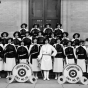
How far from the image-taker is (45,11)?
19.1m

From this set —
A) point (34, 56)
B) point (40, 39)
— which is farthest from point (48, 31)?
point (34, 56)

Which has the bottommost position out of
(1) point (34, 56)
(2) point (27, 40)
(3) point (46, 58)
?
(3) point (46, 58)

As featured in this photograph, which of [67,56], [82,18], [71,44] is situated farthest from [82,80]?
[82,18]

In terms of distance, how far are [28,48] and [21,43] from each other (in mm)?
812

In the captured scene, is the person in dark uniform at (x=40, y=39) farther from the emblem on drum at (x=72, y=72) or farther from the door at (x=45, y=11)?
the door at (x=45, y=11)

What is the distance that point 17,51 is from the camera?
492 inches

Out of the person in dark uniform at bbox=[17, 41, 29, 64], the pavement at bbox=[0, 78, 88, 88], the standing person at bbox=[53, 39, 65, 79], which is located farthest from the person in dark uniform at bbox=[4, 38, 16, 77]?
the standing person at bbox=[53, 39, 65, 79]

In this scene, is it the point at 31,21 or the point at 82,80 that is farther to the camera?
the point at 31,21

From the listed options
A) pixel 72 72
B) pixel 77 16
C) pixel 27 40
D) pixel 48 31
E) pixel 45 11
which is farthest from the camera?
pixel 45 11

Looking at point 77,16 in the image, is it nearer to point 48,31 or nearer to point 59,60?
point 48,31

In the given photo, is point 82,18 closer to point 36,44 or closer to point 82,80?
point 36,44

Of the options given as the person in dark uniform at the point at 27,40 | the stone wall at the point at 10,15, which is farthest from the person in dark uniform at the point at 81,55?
the stone wall at the point at 10,15

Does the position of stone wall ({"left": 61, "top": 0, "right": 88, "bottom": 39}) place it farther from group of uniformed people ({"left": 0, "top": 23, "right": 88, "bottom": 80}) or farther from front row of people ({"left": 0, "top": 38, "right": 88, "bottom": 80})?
front row of people ({"left": 0, "top": 38, "right": 88, "bottom": 80})

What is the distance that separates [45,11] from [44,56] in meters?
7.50
